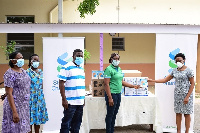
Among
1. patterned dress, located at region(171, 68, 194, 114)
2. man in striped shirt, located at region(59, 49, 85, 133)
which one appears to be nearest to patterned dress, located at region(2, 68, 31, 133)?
man in striped shirt, located at region(59, 49, 85, 133)

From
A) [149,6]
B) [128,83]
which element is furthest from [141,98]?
[149,6]

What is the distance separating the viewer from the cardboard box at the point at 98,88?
5.59 m

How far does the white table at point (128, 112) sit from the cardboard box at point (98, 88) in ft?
0.39

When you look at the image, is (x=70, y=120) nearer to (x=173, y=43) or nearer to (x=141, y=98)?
(x=141, y=98)

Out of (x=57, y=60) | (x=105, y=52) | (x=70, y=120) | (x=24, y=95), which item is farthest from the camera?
(x=105, y=52)

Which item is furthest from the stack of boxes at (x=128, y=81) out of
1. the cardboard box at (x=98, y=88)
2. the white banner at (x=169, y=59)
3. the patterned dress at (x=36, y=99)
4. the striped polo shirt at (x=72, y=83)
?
the striped polo shirt at (x=72, y=83)

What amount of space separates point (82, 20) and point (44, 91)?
9.29 meters

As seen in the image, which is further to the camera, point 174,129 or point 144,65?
point 144,65

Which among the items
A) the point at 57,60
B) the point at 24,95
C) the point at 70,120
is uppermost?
the point at 57,60

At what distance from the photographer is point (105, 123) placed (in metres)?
5.86

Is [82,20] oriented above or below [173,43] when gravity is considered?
above

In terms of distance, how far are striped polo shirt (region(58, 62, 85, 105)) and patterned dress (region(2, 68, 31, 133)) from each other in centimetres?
57

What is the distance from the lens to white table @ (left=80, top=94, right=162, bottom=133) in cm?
579

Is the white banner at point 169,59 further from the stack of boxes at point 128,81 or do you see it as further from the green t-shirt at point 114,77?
the green t-shirt at point 114,77
